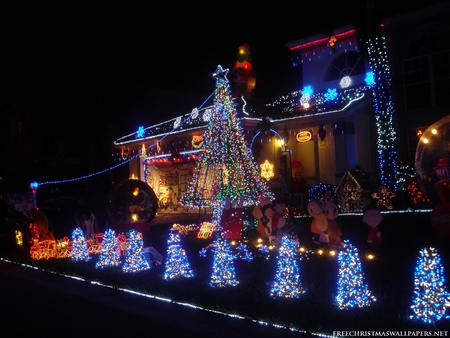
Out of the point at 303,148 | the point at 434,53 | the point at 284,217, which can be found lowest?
the point at 284,217

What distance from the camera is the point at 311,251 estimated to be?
31.9 ft

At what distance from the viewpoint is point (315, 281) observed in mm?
7793

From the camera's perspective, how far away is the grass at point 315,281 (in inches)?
230

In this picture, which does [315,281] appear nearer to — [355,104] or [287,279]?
[287,279]

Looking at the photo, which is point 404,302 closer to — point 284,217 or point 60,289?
point 284,217

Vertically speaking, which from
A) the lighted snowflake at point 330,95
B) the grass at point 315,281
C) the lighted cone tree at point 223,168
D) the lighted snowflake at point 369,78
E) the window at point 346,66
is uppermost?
the window at point 346,66

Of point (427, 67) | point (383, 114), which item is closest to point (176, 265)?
point (383, 114)

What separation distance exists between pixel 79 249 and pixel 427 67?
547 inches

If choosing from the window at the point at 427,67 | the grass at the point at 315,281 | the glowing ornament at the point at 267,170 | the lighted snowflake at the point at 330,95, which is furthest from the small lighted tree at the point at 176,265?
the window at the point at 427,67

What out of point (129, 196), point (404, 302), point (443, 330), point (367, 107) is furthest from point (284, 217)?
point (367, 107)

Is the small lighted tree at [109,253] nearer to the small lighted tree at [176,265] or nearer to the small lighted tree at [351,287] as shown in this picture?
the small lighted tree at [176,265]

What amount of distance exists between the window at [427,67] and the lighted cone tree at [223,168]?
25.0ft

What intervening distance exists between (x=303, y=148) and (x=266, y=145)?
173cm

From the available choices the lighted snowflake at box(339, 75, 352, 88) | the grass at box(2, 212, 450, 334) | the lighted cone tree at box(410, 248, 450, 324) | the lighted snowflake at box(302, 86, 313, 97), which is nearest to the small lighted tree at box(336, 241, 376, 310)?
the grass at box(2, 212, 450, 334)
